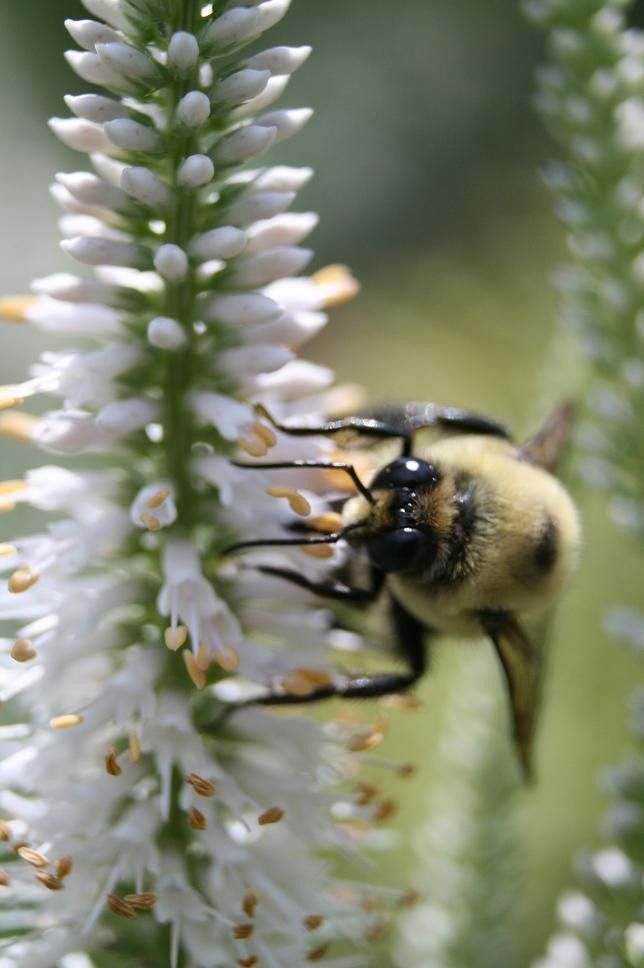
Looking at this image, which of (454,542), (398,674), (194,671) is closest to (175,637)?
(194,671)

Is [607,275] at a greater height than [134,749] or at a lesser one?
greater

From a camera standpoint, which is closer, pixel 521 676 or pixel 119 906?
pixel 119 906

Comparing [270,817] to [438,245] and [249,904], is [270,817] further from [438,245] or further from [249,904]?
[438,245]

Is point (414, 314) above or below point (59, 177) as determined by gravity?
below

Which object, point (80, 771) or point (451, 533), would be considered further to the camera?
point (451, 533)

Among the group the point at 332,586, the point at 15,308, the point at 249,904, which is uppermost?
the point at 15,308

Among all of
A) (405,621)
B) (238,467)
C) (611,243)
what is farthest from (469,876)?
(611,243)

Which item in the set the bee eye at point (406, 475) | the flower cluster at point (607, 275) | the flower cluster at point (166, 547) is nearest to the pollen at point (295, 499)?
the flower cluster at point (166, 547)

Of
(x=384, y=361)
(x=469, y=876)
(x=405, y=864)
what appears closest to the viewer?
(x=469, y=876)

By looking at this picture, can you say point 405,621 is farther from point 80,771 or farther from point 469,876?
point 80,771
